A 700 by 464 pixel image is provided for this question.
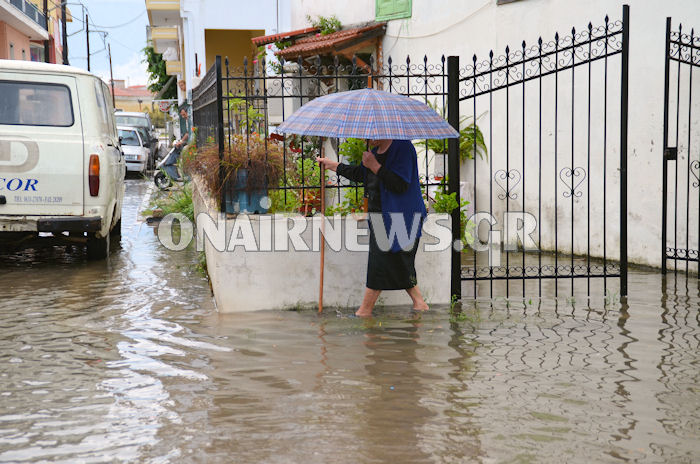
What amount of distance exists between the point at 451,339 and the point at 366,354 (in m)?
0.77

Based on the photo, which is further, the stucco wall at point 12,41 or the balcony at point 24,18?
the stucco wall at point 12,41

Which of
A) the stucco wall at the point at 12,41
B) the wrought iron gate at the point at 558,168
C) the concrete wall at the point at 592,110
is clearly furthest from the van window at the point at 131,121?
the wrought iron gate at the point at 558,168

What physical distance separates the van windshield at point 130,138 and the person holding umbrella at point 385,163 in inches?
778

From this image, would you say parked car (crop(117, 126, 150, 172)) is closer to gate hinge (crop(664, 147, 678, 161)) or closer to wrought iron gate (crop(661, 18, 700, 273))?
wrought iron gate (crop(661, 18, 700, 273))

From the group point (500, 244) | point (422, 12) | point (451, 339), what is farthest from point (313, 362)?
point (422, 12)

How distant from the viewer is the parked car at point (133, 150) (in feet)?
82.5

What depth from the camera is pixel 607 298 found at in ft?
25.6

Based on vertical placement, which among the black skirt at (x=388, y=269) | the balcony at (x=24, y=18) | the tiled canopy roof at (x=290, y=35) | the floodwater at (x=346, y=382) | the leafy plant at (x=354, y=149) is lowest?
the floodwater at (x=346, y=382)

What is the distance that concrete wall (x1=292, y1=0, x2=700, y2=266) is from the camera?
360 inches

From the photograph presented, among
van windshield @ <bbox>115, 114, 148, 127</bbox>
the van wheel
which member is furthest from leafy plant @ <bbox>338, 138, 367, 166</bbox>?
van windshield @ <bbox>115, 114, 148, 127</bbox>

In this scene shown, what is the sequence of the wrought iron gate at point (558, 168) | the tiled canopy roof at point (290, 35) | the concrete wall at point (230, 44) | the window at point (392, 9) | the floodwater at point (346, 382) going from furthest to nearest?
the concrete wall at point (230, 44) < the tiled canopy roof at point (290, 35) < the window at point (392, 9) < the wrought iron gate at point (558, 168) < the floodwater at point (346, 382)

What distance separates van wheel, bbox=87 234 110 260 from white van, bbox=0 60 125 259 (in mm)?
514

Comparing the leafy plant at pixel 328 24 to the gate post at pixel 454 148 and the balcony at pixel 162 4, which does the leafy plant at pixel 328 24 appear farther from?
the balcony at pixel 162 4

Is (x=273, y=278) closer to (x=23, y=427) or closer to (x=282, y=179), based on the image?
(x=282, y=179)
